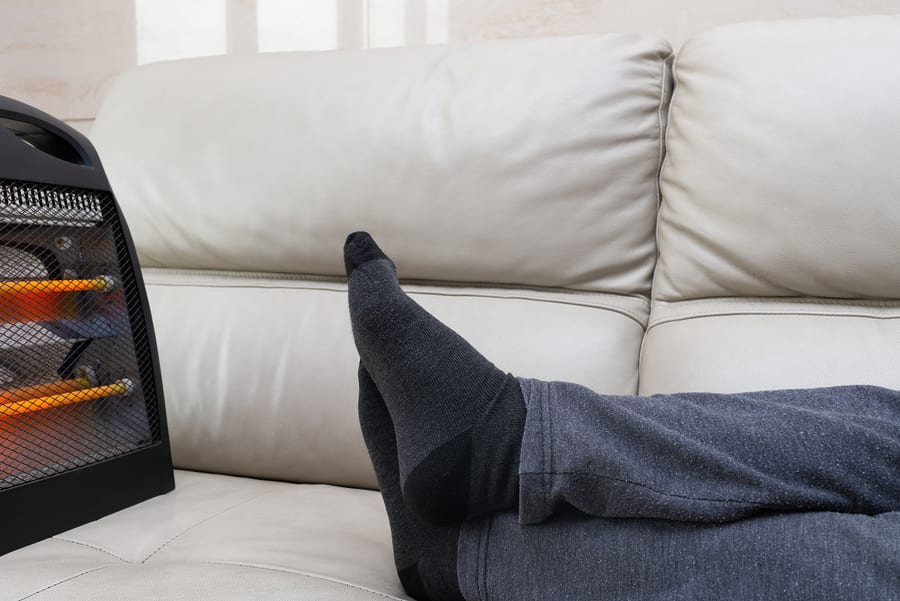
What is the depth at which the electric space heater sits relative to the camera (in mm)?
694

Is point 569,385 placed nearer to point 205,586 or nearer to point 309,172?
point 205,586

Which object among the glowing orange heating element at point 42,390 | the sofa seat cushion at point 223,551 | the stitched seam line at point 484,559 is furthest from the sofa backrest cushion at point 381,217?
the stitched seam line at point 484,559

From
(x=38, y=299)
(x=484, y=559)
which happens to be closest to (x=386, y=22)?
(x=38, y=299)

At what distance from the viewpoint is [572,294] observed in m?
0.93

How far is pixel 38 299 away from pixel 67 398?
10 cm

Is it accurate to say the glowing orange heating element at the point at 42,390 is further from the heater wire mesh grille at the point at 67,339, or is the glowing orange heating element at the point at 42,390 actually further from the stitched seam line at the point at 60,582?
the stitched seam line at the point at 60,582

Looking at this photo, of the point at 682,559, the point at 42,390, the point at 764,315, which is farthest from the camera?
the point at 764,315

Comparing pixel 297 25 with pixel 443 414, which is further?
pixel 297 25

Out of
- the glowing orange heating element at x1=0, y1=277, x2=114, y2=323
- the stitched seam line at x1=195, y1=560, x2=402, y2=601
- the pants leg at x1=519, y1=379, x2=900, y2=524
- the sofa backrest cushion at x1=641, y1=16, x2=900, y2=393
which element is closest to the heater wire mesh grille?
the glowing orange heating element at x1=0, y1=277, x2=114, y2=323

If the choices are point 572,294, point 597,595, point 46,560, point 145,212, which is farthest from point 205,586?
point 145,212

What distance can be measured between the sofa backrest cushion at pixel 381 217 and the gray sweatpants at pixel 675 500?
333mm

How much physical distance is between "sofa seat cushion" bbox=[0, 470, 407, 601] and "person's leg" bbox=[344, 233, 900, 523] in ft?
0.40

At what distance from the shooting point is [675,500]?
0.50 metres

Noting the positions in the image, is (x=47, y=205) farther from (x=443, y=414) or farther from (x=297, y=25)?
(x=297, y=25)
